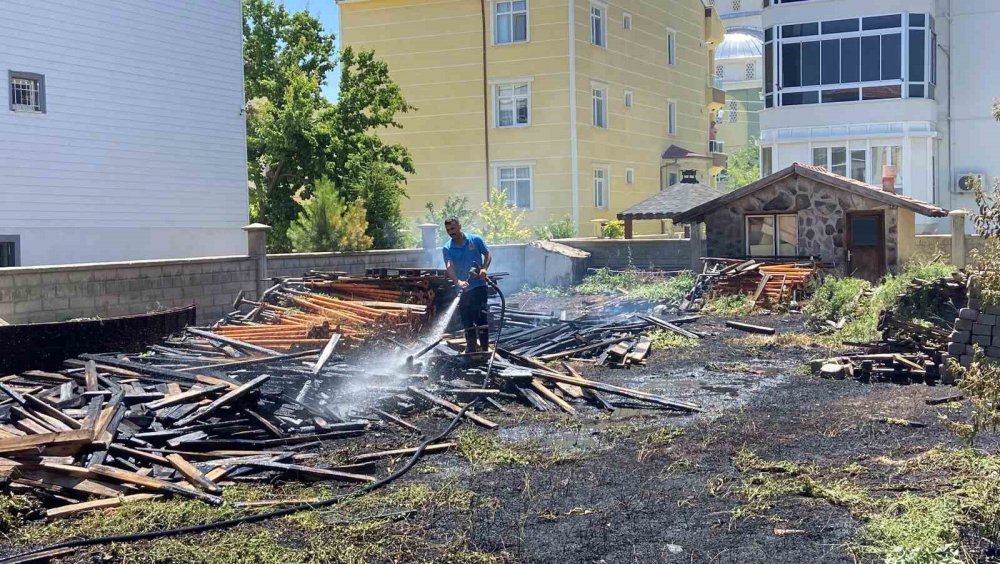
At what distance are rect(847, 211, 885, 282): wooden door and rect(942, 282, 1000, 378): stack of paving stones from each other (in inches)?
466

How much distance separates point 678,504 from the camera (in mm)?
7539

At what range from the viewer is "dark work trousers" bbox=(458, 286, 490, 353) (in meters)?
13.4

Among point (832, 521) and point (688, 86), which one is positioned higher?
point (688, 86)

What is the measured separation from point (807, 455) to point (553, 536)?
3.17m

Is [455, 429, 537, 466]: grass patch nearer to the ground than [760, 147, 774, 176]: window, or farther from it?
nearer to the ground

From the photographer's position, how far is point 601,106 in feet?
123

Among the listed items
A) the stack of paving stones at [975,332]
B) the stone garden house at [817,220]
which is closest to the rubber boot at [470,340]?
the stack of paving stones at [975,332]

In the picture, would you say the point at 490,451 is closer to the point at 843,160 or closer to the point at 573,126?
the point at 843,160

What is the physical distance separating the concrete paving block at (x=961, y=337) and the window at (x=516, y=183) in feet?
80.7

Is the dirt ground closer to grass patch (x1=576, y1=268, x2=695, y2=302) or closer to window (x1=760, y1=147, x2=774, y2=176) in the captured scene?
grass patch (x1=576, y1=268, x2=695, y2=302)

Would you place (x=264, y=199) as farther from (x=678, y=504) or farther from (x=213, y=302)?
(x=678, y=504)

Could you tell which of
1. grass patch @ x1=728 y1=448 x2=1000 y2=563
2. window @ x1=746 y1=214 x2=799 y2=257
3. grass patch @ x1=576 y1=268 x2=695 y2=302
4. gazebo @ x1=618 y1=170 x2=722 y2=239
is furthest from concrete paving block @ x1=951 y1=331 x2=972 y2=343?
gazebo @ x1=618 y1=170 x2=722 y2=239

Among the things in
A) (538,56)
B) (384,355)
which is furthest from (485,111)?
(384,355)

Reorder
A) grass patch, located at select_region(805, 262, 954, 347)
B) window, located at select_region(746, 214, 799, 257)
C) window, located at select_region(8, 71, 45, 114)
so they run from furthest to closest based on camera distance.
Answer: window, located at select_region(746, 214, 799, 257)
window, located at select_region(8, 71, 45, 114)
grass patch, located at select_region(805, 262, 954, 347)
